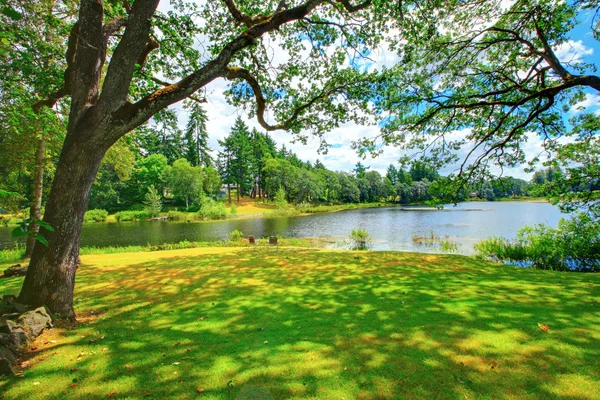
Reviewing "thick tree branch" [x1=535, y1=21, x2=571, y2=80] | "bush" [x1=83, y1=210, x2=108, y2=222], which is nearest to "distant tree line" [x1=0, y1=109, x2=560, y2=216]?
"bush" [x1=83, y1=210, x2=108, y2=222]

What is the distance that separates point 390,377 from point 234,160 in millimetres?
62900

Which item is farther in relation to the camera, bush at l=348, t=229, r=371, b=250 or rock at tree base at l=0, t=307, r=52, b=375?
bush at l=348, t=229, r=371, b=250

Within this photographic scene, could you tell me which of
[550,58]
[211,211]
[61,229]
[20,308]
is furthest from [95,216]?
[550,58]

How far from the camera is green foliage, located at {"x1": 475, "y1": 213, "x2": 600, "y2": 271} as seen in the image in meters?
10.0

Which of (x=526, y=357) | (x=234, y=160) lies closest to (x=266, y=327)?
(x=526, y=357)

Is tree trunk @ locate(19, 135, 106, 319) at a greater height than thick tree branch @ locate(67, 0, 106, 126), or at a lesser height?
lesser

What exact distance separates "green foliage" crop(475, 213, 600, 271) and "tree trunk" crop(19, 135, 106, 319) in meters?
15.0

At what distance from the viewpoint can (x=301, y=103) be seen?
8594 millimetres

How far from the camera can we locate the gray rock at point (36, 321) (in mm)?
3568

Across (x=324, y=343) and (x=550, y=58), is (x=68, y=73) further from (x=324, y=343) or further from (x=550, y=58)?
(x=550, y=58)

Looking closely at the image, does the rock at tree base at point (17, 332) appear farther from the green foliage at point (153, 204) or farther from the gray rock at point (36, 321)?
the green foliage at point (153, 204)

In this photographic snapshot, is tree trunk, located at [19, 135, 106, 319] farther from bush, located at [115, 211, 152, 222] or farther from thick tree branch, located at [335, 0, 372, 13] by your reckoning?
bush, located at [115, 211, 152, 222]

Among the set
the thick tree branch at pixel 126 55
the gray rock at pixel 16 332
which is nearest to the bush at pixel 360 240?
the thick tree branch at pixel 126 55

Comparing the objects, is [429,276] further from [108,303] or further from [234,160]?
[234,160]
